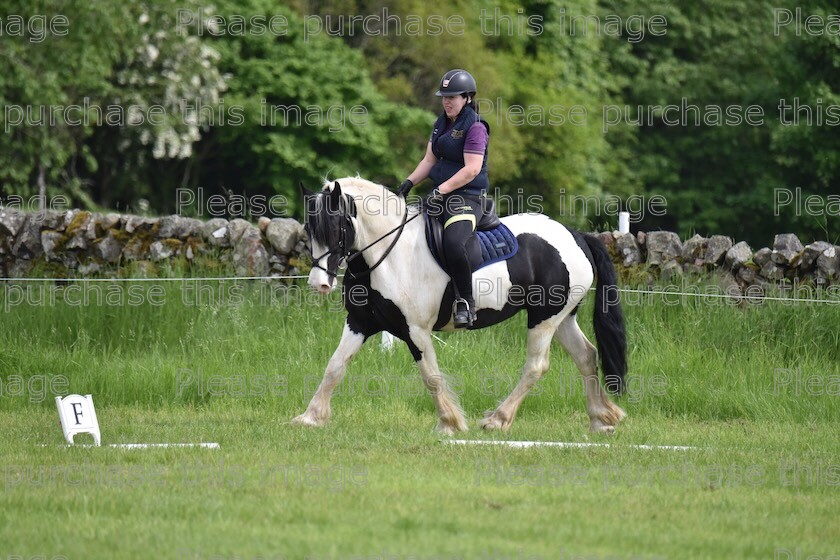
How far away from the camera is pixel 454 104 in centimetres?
952

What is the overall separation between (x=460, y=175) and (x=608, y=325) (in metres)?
1.97

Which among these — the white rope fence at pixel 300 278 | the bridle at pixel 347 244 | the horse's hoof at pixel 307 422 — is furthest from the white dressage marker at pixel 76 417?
the white rope fence at pixel 300 278

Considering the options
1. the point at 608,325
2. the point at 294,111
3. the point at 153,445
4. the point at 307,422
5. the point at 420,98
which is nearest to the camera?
the point at 153,445

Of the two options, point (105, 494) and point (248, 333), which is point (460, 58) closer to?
point (248, 333)

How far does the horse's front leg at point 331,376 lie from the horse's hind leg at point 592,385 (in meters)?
1.84

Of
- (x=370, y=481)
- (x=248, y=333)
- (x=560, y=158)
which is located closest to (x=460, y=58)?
(x=560, y=158)

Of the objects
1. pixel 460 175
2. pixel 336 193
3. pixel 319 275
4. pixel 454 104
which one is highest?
pixel 454 104

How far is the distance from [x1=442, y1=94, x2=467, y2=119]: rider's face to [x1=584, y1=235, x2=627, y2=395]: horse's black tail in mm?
1720

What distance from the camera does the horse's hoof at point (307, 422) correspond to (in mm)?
9797

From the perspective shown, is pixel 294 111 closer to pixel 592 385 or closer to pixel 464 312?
pixel 592 385

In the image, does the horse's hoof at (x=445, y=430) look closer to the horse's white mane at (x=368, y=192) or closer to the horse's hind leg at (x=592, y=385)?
the horse's hind leg at (x=592, y=385)

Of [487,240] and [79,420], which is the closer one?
[79,420]

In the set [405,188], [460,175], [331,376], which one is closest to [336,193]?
[405,188]

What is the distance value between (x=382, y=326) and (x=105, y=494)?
3147 millimetres
